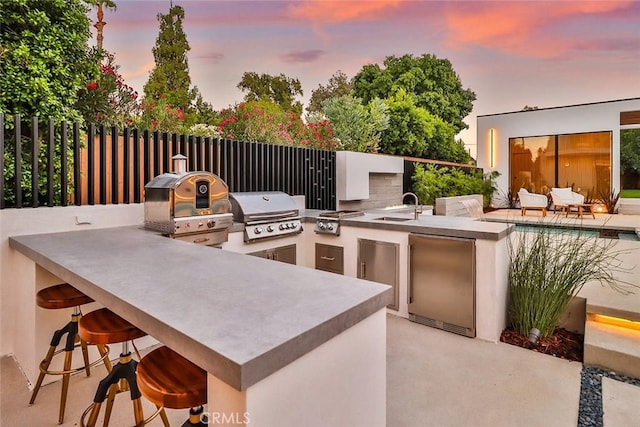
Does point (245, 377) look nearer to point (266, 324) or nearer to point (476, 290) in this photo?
point (266, 324)

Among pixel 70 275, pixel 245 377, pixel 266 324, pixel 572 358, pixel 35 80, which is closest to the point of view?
pixel 245 377

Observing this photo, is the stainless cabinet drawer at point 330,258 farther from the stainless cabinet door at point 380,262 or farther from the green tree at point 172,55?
the green tree at point 172,55

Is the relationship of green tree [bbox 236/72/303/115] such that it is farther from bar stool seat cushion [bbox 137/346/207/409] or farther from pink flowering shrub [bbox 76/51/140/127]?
bar stool seat cushion [bbox 137/346/207/409]

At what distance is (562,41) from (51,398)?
13.8m

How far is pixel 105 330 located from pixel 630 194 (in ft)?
55.2

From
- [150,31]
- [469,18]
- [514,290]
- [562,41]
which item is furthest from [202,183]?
[562,41]

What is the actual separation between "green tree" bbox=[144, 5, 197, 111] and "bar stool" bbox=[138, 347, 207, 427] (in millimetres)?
14442

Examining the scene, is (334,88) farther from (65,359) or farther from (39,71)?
(65,359)

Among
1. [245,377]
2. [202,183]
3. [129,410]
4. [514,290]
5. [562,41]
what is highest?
[562,41]

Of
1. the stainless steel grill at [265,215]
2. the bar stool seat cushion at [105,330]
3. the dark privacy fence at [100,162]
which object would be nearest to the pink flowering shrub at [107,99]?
the dark privacy fence at [100,162]

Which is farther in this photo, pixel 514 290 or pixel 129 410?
pixel 514 290

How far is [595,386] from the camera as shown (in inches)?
108

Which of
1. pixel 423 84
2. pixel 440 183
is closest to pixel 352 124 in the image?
pixel 440 183

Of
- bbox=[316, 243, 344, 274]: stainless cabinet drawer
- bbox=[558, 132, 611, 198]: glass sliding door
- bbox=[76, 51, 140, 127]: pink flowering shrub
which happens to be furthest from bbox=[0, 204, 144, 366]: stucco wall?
bbox=[558, 132, 611, 198]: glass sliding door
